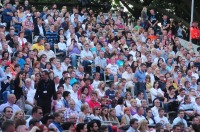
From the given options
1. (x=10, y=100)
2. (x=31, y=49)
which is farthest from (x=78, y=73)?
(x=10, y=100)

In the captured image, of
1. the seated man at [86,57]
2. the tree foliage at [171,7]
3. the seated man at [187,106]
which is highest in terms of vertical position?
the tree foliage at [171,7]

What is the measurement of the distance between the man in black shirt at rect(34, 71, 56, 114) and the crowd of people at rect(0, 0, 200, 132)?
0.02m

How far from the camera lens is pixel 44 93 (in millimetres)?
14469

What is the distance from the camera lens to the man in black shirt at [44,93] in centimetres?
1445

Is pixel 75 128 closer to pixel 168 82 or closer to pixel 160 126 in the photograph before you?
pixel 160 126

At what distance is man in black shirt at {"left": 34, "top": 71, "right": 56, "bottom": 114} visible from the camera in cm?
1445

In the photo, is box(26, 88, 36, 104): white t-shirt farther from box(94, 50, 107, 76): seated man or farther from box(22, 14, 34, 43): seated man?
box(22, 14, 34, 43): seated man

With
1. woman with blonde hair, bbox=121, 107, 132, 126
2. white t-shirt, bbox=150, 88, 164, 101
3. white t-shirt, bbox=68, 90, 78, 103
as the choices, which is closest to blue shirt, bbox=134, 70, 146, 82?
white t-shirt, bbox=150, 88, 164, 101

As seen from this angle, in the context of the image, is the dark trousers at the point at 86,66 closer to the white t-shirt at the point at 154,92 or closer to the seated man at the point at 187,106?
the white t-shirt at the point at 154,92

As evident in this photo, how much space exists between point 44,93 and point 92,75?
16.7 feet

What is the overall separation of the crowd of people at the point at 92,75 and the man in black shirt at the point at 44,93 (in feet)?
0.07

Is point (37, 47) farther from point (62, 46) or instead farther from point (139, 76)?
point (139, 76)

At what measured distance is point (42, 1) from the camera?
109 ft

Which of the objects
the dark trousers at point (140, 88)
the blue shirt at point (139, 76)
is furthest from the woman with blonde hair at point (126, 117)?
the blue shirt at point (139, 76)
